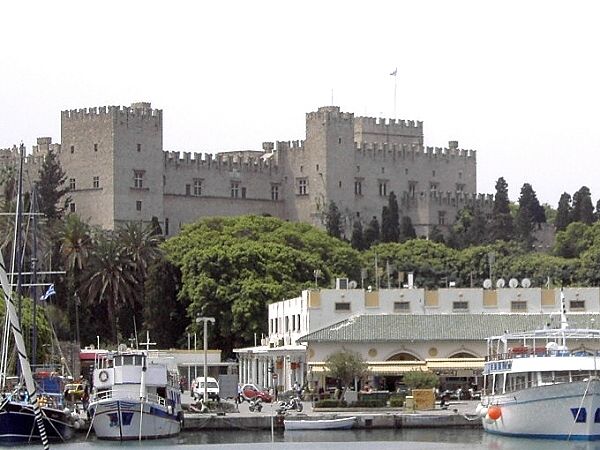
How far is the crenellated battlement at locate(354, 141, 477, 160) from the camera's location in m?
154

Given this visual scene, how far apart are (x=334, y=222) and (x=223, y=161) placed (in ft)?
40.1

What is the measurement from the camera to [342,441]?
60.8 m

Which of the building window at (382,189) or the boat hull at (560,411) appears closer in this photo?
the boat hull at (560,411)

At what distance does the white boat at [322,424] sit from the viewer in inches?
2520

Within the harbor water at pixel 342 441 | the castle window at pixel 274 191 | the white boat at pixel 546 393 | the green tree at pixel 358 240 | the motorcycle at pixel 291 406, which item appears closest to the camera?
the white boat at pixel 546 393

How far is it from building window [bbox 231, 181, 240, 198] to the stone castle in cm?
10

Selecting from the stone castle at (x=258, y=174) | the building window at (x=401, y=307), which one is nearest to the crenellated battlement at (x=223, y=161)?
the stone castle at (x=258, y=174)

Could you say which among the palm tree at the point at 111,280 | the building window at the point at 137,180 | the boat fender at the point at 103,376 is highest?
the building window at the point at 137,180

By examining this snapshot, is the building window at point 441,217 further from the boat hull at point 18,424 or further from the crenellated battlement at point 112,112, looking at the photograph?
the boat hull at point 18,424

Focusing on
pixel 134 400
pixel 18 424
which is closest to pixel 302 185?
pixel 134 400

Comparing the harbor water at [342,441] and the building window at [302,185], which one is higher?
the building window at [302,185]

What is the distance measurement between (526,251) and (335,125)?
16248 mm

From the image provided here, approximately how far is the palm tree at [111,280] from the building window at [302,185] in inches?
1705

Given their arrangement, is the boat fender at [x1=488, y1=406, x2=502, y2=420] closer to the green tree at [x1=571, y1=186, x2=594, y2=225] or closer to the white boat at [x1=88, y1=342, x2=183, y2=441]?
the white boat at [x1=88, y1=342, x2=183, y2=441]
